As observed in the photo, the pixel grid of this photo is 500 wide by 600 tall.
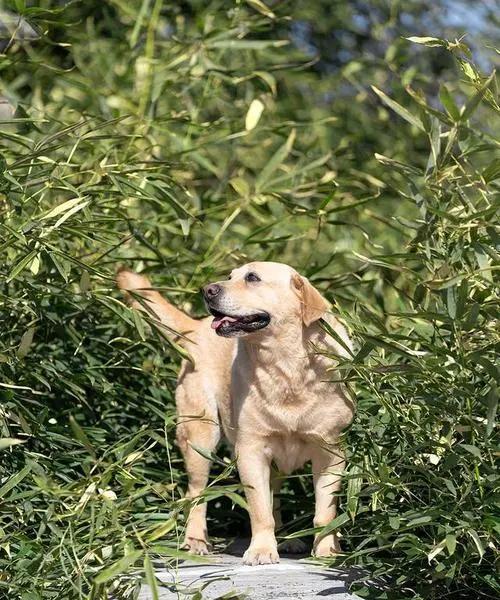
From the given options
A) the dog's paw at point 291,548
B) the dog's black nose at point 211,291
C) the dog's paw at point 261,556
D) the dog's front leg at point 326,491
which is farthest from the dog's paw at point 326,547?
the dog's black nose at point 211,291

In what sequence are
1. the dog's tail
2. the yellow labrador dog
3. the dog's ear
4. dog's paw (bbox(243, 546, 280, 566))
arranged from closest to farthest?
dog's paw (bbox(243, 546, 280, 566)), the yellow labrador dog, the dog's ear, the dog's tail

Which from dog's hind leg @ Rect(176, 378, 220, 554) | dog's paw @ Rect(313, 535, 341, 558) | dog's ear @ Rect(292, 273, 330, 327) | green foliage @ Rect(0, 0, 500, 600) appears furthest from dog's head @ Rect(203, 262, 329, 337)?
dog's paw @ Rect(313, 535, 341, 558)

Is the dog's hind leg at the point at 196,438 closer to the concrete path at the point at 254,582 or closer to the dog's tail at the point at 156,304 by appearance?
the dog's tail at the point at 156,304

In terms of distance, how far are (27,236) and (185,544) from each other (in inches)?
45.0

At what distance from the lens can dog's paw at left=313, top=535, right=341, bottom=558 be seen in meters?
3.96

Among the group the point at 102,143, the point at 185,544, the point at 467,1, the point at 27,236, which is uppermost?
the point at 27,236

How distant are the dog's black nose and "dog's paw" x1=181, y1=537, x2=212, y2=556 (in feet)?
2.69

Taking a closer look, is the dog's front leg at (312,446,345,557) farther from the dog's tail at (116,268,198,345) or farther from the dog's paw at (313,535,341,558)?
the dog's tail at (116,268,198,345)

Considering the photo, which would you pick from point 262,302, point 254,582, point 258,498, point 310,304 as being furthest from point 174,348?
point 254,582

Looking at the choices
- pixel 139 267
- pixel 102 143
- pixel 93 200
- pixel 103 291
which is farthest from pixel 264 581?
pixel 102 143

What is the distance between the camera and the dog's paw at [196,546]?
13.9ft

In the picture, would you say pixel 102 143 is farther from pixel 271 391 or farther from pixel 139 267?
pixel 271 391

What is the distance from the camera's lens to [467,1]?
28.8 feet

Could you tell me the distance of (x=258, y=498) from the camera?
158 inches
